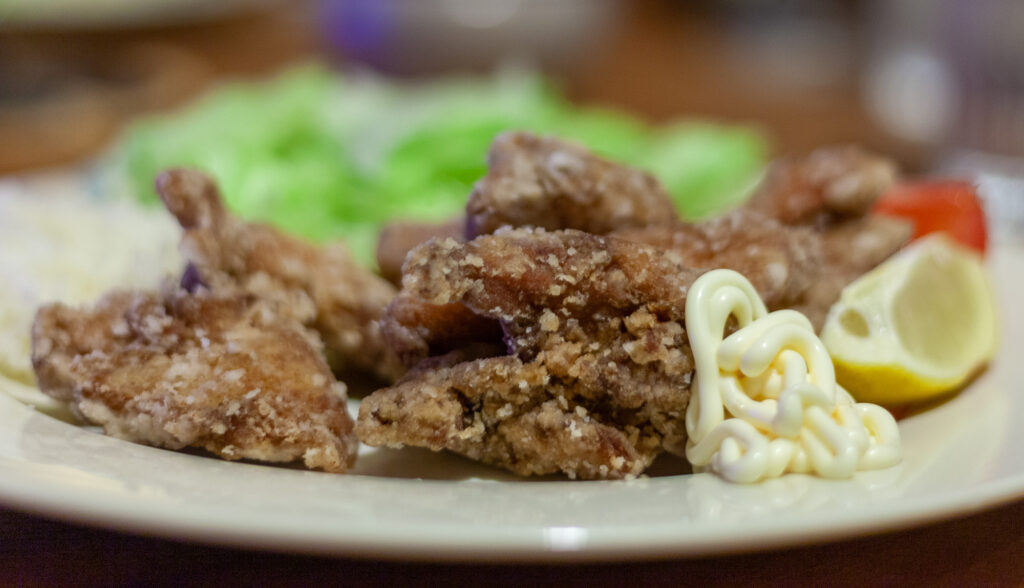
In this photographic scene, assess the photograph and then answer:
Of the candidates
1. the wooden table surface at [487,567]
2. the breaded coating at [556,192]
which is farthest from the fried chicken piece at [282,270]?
the wooden table surface at [487,567]

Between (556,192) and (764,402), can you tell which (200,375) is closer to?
(556,192)

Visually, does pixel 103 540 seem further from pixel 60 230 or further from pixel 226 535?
pixel 60 230

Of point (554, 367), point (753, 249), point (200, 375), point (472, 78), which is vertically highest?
point (753, 249)

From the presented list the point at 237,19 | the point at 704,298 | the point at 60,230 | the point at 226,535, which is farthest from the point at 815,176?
the point at 237,19

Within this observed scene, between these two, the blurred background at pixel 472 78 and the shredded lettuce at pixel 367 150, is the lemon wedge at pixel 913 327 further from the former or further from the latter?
the blurred background at pixel 472 78

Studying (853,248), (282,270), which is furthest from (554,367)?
(853,248)

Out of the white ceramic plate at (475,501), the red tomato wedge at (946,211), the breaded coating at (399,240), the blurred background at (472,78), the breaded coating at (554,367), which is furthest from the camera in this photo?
the blurred background at (472,78)
